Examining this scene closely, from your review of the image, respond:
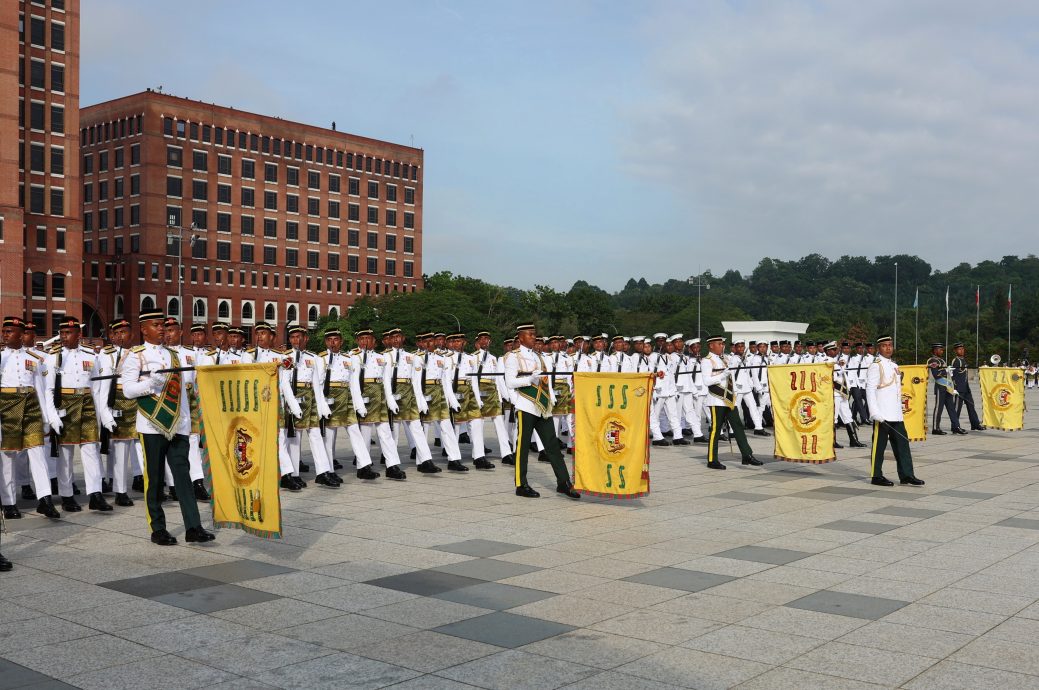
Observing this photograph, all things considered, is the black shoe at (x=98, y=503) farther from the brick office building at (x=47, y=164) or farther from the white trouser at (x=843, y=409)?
the brick office building at (x=47, y=164)

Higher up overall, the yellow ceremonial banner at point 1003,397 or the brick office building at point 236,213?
the brick office building at point 236,213

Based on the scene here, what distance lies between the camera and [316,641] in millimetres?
6125

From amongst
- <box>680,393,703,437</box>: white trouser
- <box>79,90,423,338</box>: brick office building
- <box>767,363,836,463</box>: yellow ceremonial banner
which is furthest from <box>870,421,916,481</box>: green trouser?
<box>79,90,423,338</box>: brick office building

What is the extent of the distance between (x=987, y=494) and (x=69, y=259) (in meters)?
73.8

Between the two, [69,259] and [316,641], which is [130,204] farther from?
[316,641]

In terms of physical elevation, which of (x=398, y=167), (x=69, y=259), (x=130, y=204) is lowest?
(x=69, y=259)

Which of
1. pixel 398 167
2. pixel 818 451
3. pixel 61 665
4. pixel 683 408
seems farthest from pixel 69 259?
pixel 61 665

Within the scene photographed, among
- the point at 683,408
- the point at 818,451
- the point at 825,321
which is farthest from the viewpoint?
the point at 825,321

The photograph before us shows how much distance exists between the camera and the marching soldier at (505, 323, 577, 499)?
12.4 m

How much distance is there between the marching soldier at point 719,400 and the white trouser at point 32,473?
927 cm

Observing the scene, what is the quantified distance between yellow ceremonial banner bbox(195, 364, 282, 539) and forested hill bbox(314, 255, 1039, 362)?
67503 mm

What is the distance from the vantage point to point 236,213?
98.0 meters

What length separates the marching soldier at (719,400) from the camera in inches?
623

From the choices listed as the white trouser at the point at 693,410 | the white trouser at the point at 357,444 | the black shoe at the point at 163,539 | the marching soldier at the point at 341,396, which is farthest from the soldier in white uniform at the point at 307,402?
the white trouser at the point at 693,410
